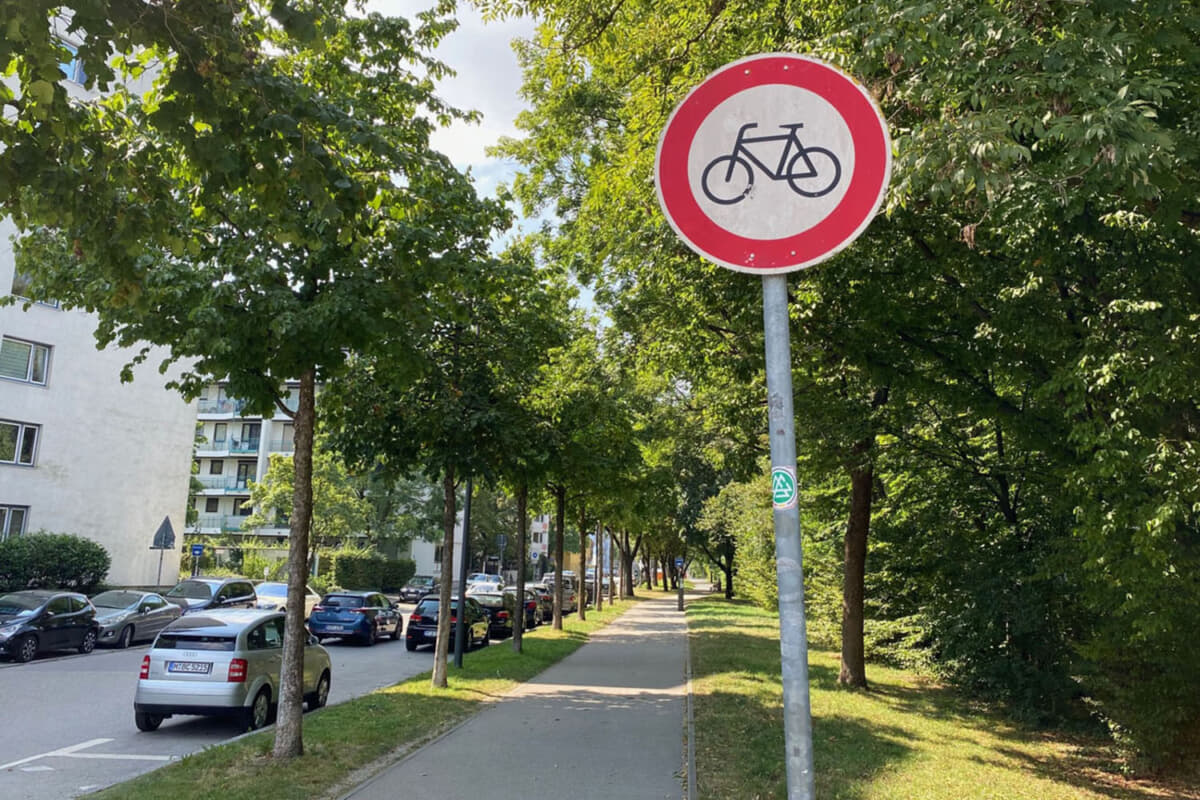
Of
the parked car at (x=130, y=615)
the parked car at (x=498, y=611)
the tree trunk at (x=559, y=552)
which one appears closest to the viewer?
the parked car at (x=130, y=615)

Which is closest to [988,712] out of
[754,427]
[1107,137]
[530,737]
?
[754,427]

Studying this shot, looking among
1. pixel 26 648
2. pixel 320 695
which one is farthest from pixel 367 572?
pixel 320 695

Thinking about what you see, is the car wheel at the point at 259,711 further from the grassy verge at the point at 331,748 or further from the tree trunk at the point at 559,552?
the tree trunk at the point at 559,552

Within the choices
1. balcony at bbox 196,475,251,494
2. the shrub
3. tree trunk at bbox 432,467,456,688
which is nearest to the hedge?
balcony at bbox 196,475,251,494

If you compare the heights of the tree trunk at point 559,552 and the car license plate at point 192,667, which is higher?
the tree trunk at point 559,552

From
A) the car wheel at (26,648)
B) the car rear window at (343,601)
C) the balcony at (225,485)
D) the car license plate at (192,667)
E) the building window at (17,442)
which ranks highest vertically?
the balcony at (225,485)

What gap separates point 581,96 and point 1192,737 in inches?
476

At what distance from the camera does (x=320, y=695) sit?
40.7ft

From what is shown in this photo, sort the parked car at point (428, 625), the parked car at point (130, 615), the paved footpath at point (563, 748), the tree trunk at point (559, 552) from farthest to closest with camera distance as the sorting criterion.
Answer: the tree trunk at point (559, 552)
the parked car at point (428, 625)
the parked car at point (130, 615)
the paved footpath at point (563, 748)

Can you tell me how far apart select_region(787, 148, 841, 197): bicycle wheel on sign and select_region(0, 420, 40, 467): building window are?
101ft

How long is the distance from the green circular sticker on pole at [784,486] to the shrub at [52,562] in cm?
2828

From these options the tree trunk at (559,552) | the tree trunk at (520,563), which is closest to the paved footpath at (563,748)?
the tree trunk at (520,563)

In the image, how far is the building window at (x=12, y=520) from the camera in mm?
26219

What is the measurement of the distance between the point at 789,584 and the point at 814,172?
1.24 metres
